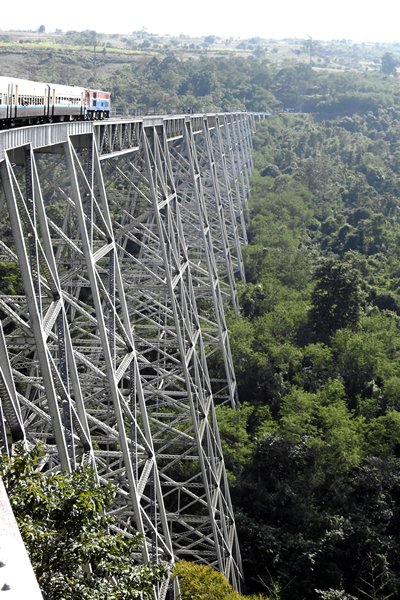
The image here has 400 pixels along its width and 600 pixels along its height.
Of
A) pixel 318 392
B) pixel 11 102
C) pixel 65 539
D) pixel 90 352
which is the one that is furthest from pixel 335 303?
pixel 65 539

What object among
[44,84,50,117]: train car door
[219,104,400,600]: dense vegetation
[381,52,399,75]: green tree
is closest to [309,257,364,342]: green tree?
[219,104,400,600]: dense vegetation

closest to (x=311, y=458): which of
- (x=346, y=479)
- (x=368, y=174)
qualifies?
(x=346, y=479)

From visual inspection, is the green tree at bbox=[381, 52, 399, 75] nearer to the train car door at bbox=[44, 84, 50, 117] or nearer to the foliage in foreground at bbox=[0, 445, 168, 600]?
the train car door at bbox=[44, 84, 50, 117]

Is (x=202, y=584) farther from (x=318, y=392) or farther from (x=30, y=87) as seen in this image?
(x=318, y=392)

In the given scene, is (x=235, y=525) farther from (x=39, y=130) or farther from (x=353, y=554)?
(x=39, y=130)

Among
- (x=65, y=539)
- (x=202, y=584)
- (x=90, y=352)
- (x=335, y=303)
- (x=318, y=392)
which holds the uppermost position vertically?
(x=65, y=539)
